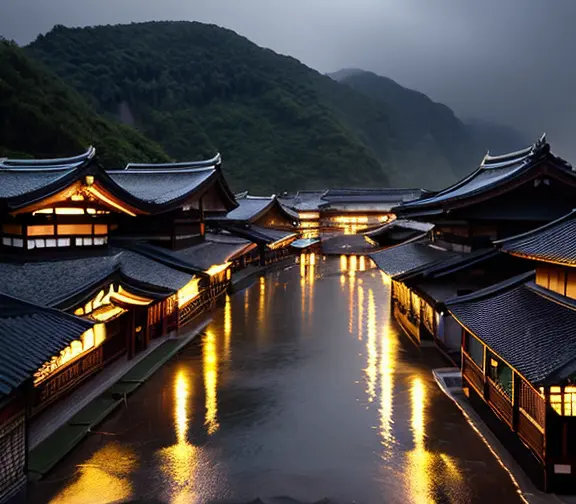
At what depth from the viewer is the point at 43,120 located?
63.8 m

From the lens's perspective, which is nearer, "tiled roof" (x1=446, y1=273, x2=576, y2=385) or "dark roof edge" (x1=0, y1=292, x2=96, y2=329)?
"tiled roof" (x1=446, y1=273, x2=576, y2=385)

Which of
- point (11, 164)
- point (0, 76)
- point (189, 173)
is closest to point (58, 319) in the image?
point (11, 164)

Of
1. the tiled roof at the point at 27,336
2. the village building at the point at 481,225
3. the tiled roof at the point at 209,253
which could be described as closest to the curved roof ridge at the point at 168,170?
the tiled roof at the point at 209,253

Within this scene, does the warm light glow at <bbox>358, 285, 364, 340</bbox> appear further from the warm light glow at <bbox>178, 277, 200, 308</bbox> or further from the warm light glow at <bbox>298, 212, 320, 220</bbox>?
the warm light glow at <bbox>298, 212, 320, 220</bbox>

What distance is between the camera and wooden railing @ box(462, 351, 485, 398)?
1419cm

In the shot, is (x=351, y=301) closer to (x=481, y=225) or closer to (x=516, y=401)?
(x=481, y=225)

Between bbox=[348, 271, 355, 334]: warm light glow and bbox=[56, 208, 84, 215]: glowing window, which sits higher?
bbox=[56, 208, 84, 215]: glowing window

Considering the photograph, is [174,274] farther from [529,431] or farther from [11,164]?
[529,431]

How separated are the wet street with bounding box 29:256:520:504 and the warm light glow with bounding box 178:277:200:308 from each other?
3355 millimetres

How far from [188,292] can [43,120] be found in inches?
1917

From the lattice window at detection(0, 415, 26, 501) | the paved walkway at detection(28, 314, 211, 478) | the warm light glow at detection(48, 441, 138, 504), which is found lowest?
the warm light glow at detection(48, 441, 138, 504)

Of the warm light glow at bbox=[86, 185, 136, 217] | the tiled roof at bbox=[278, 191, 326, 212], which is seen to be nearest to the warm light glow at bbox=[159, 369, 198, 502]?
the warm light glow at bbox=[86, 185, 136, 217]

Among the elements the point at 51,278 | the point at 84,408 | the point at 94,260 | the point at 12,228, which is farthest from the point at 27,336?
the point at 12,228

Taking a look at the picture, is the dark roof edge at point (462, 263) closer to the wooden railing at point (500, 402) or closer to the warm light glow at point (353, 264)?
the wooden railing at point (500, 402)
